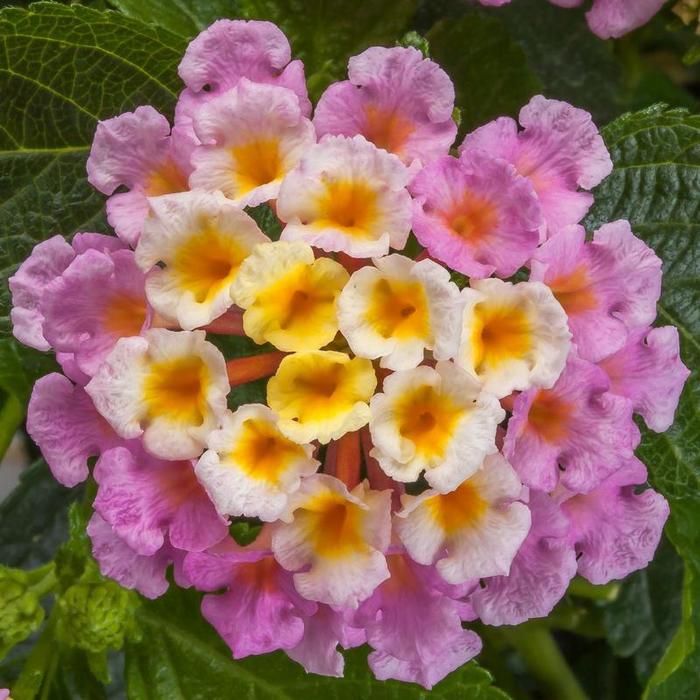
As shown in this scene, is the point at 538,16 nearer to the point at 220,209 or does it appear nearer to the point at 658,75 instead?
the point at 658,75

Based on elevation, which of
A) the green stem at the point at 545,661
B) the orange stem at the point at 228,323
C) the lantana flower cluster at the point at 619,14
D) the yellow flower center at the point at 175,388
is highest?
the lantana flower cluster at the point at 619,14

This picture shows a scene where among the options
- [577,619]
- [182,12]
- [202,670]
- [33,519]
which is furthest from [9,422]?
[577,619]

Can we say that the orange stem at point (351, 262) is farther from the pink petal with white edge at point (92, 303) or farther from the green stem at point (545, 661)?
the green stem at point (545, 661)

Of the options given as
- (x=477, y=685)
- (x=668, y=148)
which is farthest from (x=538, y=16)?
(x=477, y=685)

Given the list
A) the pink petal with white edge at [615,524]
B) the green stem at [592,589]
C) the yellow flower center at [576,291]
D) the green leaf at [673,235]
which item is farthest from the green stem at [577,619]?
the yellow flower center at [576,291]

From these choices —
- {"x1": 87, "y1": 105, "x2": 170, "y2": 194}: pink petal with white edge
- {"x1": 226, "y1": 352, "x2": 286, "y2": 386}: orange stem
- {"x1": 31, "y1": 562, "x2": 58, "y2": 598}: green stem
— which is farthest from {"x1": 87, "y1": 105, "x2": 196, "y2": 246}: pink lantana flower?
{"x1": 31, "y1": 562, "x2": 58, "y2": 598}: green stem

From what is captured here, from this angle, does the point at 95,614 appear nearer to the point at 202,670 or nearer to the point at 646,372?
the point at 202,670
